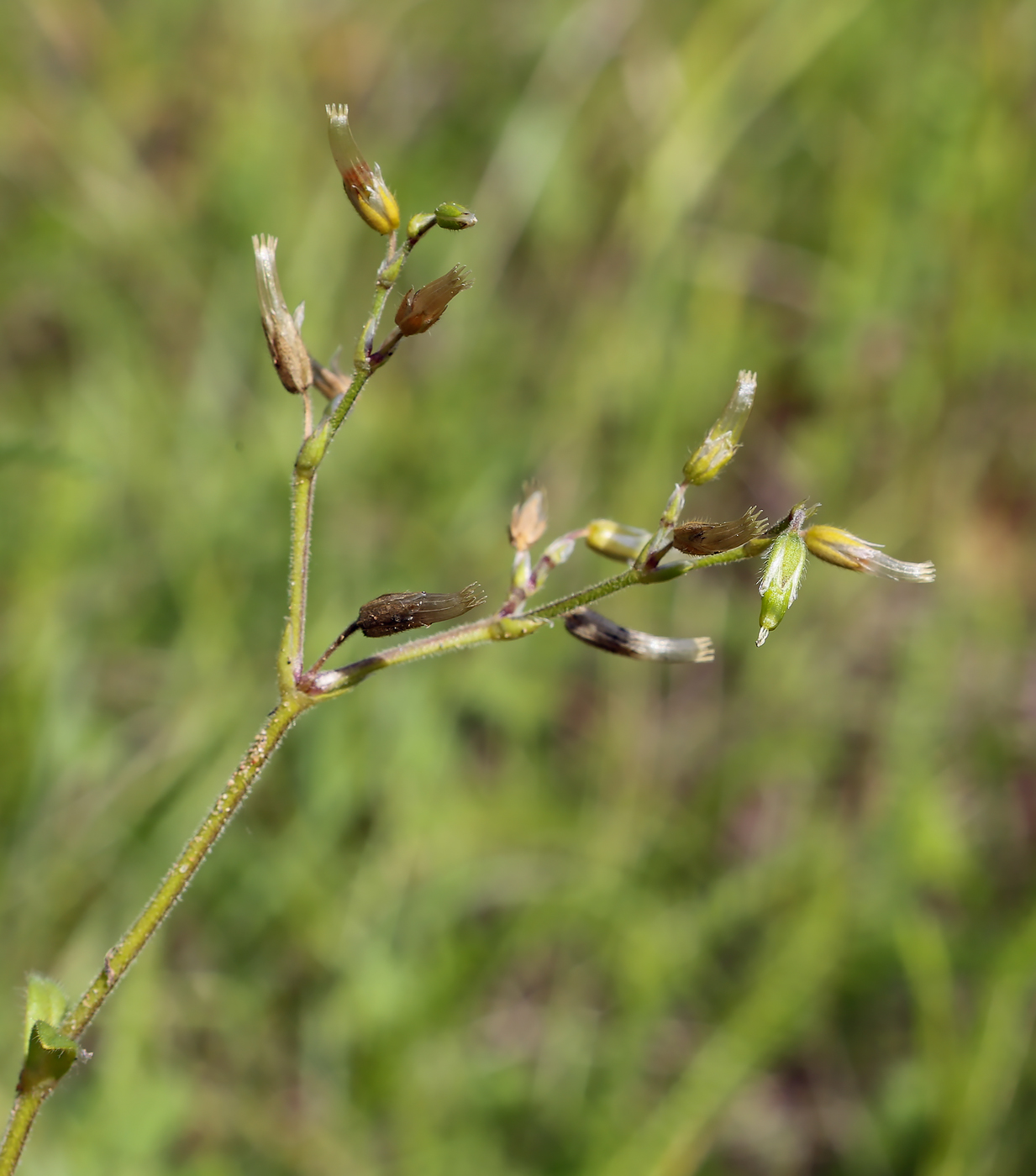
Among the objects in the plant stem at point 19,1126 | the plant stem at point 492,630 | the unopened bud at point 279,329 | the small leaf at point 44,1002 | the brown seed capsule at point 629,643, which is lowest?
the plant stem at point 19,1126

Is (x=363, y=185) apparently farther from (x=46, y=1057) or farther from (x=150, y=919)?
(x=46, y=1057)

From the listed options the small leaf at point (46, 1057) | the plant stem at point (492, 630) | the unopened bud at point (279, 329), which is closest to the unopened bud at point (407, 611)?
the plant stem at point (492, 630)

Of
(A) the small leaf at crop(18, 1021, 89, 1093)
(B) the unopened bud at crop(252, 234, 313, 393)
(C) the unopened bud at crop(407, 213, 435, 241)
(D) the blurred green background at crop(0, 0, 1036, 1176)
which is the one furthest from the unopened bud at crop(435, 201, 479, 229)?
(D) the blurred green background at crop(0, 0, 1036, 1176)

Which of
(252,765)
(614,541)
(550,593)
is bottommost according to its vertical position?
(252,765)

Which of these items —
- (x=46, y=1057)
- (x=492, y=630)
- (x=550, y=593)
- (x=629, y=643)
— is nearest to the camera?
(x=46, y=1057)

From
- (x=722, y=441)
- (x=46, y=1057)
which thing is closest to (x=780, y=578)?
(x=722, y=441)

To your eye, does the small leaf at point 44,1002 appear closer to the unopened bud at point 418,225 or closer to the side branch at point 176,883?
the side branch at point 176,883
